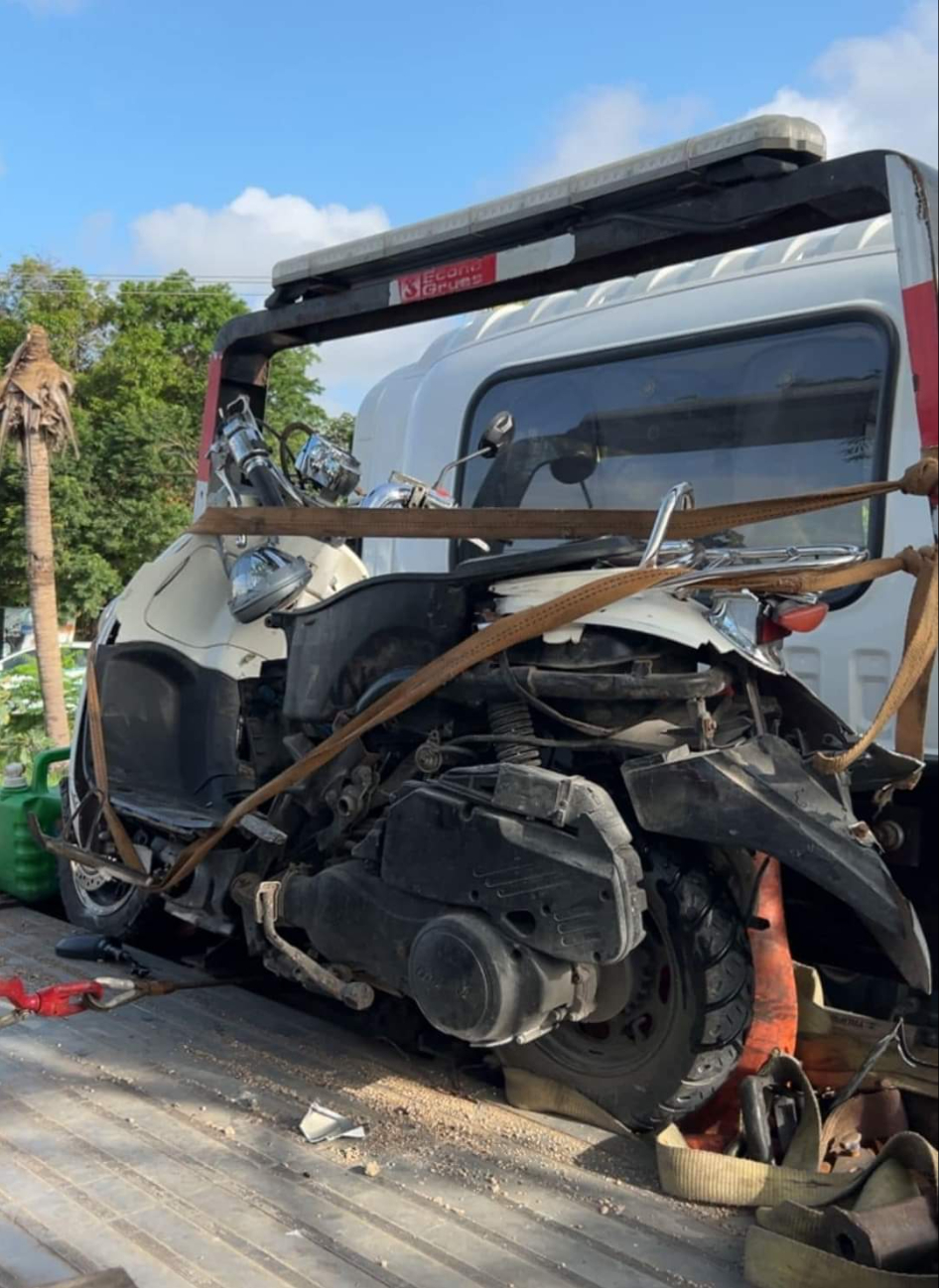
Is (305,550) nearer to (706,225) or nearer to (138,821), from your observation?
(138,821)

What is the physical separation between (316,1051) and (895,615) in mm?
2002

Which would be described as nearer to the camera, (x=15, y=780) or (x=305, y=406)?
(x=15, y=780)

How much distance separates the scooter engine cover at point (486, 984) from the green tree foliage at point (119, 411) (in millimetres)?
17686

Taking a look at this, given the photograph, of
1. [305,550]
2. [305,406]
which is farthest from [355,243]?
[305,406]

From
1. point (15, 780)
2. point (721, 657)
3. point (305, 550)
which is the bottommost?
point (15, 780)

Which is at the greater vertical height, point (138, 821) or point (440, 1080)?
point (138, 821)

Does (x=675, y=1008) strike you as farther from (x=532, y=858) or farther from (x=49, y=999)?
(x=49, y=999)

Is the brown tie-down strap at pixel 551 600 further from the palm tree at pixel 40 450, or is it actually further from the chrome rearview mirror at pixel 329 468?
the palm tree at pixel 40 450

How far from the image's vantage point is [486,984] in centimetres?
262

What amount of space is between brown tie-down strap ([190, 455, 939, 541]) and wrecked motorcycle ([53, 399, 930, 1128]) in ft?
0.28

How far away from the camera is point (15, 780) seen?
5.46 metres

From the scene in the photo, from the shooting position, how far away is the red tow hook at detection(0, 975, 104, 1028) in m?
3.44

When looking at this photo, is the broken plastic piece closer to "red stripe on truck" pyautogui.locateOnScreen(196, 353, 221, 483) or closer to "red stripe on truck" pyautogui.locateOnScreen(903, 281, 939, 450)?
"red stripe on truck" pyautogui.locateOnScreen(903, 281, 939, 450)

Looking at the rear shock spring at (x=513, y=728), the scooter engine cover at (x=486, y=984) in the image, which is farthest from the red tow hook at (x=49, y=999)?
the rear shock spring at (x=513, y=728)
